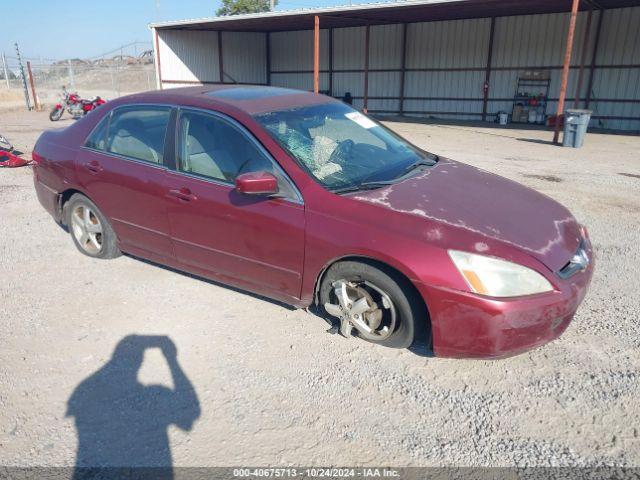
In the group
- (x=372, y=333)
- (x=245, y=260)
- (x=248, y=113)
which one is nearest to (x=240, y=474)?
(x=372, y=333)

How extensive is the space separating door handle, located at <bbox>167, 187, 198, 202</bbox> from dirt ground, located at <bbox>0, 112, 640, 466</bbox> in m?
0.85

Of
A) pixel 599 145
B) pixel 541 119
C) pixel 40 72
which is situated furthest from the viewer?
pixel 40 72

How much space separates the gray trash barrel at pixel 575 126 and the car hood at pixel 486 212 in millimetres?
10129

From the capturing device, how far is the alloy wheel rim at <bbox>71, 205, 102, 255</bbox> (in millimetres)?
4660

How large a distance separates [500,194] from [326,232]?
142 cm

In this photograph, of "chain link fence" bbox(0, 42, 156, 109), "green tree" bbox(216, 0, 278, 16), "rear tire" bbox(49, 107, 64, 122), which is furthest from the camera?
"green tree" bbox(216, 0, 278, 16)

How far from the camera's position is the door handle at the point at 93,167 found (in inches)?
169

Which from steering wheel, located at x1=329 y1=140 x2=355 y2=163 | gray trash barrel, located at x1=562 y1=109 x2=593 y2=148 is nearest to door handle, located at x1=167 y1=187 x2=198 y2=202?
steering wheel, located at x1=329 y1=140 x2=355 y2=163

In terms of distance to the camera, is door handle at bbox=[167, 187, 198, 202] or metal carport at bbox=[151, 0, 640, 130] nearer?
door handle at bbox=[167, 187, 198, 202]

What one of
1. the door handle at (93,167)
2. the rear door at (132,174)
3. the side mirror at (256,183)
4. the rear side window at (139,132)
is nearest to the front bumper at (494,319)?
the side mirror at (256,183)

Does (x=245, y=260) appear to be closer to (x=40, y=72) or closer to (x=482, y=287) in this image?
(x=482, y=287)

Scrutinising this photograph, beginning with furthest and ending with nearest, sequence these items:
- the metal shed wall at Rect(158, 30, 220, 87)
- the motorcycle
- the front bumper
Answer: the metal shed wall at Rect(158, 30, 220, 87) → the motorcycle → the front bumper

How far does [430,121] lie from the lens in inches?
784

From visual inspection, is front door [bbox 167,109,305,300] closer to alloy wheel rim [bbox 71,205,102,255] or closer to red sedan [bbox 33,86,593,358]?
red sedan [bbox 33,86,593,358]
